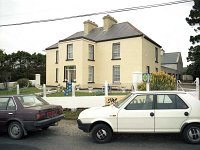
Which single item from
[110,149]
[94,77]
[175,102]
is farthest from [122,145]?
[94,77]

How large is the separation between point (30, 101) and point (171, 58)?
55.9 metres

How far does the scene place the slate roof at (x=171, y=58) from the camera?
60.8m

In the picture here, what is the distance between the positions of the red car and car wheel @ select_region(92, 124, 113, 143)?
178 cm

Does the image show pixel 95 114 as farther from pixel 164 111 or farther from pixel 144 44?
pixel 144 44

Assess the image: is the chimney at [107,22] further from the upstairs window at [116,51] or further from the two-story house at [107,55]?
the upstairs window at [116,51]

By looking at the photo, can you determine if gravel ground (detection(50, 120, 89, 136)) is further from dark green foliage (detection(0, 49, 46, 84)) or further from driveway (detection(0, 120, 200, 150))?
dark green foliage (detection(0, 49, 46, 84))

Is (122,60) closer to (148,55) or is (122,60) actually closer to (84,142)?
(148,55)

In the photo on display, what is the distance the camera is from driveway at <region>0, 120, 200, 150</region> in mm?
7602

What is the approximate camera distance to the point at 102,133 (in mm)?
8141

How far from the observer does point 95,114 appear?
27.1ft

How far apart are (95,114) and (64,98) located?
700 cm

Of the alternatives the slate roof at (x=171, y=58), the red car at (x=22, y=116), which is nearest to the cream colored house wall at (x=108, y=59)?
the red car at (x=22, y=116)

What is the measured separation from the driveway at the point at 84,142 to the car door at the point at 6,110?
1.71ft

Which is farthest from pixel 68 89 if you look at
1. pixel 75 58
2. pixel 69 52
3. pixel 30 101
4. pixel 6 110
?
pixel 69 52
